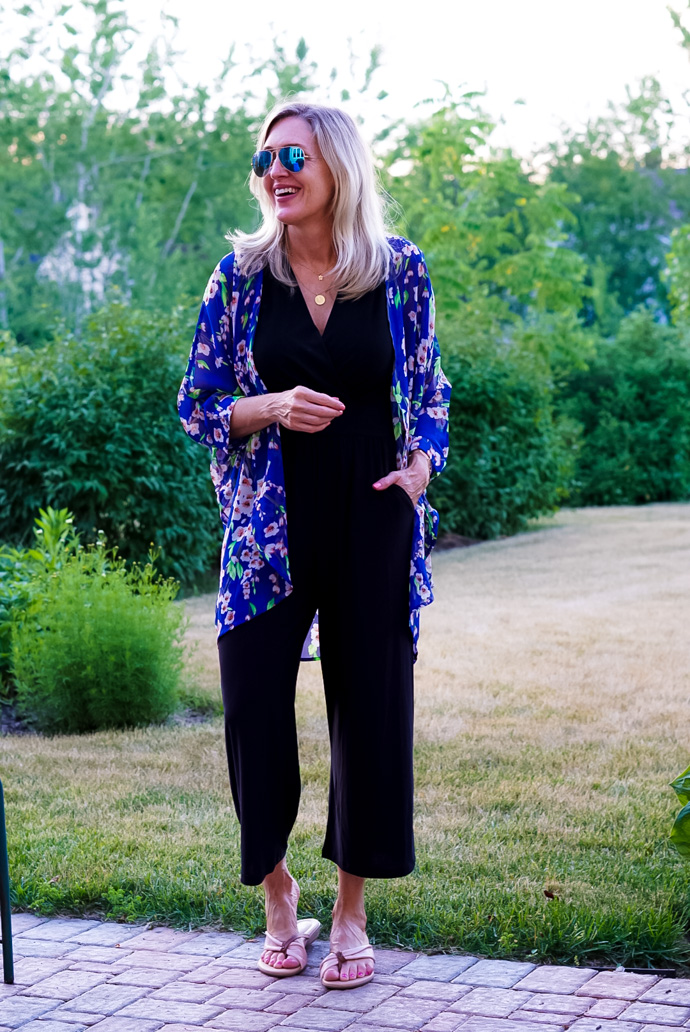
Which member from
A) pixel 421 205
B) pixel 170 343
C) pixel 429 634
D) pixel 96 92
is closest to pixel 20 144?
pixel 96 92

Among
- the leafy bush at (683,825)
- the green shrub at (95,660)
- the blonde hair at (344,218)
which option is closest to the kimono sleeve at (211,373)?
the blonde hair at (344,218)

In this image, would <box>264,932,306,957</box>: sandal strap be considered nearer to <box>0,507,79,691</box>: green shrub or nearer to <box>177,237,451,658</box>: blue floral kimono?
<box>177,237,451,658</box>: blue floral kimono

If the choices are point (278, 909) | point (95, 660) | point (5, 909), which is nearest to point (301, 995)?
point (278, 909)

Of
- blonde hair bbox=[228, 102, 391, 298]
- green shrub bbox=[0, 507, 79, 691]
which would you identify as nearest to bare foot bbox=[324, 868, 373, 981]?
blonde hair bbox=[228, 102, 391, 298]

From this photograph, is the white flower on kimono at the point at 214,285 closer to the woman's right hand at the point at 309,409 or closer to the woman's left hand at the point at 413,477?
the woman's right hand at the point at 309,409

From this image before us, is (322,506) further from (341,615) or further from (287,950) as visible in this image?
(287,950)

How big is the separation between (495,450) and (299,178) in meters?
10.1

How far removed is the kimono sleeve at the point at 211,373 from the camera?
2875 millimetres

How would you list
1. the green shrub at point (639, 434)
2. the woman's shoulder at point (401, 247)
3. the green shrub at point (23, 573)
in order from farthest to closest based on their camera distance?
the green shrub at point (639, 434) → the green shrub at point (23, 573) → the woman's shoulder at point (401, 247)

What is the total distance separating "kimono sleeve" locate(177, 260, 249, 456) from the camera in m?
2.88

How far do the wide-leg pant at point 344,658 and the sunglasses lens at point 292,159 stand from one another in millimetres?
636

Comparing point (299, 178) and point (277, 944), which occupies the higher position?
point (299, 178)

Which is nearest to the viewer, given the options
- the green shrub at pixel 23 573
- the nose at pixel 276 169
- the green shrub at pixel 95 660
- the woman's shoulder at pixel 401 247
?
the nose at pixel 276 169

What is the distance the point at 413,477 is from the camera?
2.85 m
